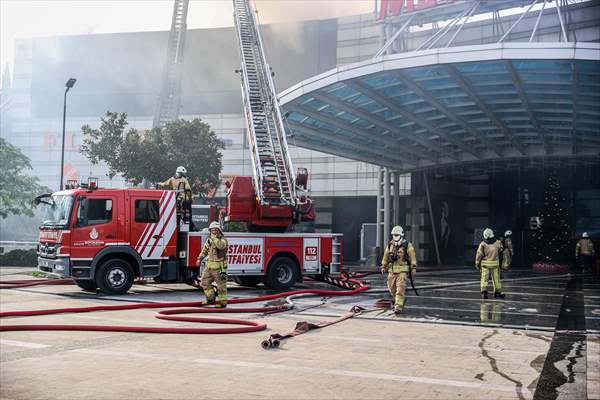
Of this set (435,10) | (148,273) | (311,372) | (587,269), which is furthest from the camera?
(435,10)

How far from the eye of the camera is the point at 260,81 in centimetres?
2106

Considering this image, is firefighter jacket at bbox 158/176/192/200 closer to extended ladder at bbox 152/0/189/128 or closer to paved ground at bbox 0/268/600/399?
paved ground at bbox 0/268/600/399

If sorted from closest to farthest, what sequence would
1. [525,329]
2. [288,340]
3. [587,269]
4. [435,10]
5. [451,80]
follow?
[288,340]
[525,329]
[451,80]
[587,269]
[435,10]

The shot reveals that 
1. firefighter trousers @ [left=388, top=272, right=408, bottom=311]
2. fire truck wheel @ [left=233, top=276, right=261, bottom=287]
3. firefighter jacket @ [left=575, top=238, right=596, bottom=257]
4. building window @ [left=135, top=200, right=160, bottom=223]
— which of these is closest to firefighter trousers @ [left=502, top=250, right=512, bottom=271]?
firefighter jacket @ [left=575, top=238, right=596, bottom=257]

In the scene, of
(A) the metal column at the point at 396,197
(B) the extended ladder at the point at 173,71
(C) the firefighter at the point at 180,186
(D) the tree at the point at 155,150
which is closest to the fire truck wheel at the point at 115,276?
(C) the firefighter at the point at 180,186

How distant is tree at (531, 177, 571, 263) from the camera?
3262cm

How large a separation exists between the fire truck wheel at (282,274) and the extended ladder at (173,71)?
98.1 feet

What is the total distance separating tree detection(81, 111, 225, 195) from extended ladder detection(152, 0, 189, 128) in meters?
15.2

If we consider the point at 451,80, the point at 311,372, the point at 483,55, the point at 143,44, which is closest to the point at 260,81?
the point at 451,80

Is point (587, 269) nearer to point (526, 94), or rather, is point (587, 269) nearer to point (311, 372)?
point (526, 94)

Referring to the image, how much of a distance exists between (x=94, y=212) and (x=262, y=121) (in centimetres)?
688

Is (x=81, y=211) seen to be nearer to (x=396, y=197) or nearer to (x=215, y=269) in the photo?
(x=215, y=269)

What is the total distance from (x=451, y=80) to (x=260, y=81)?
6364 millimetres

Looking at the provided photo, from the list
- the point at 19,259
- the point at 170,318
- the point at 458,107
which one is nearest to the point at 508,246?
the point at 458,107
